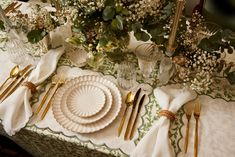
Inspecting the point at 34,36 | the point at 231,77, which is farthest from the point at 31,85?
the point at 231,77

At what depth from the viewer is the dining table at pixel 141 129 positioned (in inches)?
35.6

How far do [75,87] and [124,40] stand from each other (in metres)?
0.28

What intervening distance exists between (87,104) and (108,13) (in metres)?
0.36

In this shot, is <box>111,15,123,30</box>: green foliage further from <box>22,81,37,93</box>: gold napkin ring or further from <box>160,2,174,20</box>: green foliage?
<box>22,81,37,93</box>: gold napkin ring

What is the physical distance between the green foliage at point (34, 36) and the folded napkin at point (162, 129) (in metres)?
0.54

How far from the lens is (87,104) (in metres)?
1.02

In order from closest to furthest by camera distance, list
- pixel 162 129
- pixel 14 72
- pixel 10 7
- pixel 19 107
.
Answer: pixel 162 129 → pixel 19 107 → pixel 14 72 → pixel 10 7

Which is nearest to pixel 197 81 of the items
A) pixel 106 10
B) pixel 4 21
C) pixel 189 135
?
pixel 189 135

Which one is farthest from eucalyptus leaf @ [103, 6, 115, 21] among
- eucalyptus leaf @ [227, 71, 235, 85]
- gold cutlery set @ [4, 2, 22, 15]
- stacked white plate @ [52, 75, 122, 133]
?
gold cutlery set @ [4, 2, 22, 15]

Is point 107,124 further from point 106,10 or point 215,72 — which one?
point 215,72

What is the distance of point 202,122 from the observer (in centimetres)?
96

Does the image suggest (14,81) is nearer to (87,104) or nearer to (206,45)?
(87,104)

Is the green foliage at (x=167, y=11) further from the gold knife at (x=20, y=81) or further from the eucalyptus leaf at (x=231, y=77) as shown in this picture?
the gold knife at (x=20, y=81)

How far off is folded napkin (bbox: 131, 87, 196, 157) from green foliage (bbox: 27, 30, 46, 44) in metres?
0.54
